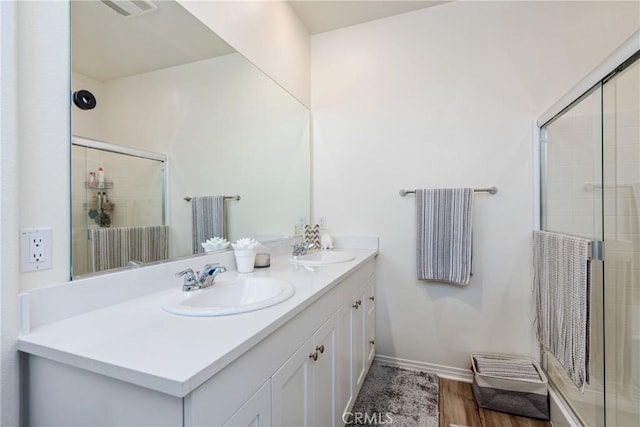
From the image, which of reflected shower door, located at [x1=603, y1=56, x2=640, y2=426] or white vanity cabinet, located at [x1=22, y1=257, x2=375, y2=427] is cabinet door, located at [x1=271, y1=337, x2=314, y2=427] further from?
reflected shower door, located at [x1=603, y1=56, x2=640, y2=426]

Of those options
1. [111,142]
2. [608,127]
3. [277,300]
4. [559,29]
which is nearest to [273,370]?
[277,300]

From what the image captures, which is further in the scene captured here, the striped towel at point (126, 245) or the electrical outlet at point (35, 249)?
the striped towel at point (126, 245)

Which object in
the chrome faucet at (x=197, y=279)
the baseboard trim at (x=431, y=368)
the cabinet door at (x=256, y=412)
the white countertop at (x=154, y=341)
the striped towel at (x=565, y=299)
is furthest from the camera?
the baseboard trim at (x=431, y=368)

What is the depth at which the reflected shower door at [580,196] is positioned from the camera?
1.36 metres

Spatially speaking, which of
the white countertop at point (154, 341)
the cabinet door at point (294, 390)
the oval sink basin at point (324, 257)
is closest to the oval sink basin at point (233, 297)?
the white countertop at point (154, 341)

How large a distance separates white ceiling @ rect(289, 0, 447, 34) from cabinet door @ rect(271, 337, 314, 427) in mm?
2195

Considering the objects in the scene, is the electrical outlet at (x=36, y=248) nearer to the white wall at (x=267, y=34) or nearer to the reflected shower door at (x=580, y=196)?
the white wall at (x=267, y=34)

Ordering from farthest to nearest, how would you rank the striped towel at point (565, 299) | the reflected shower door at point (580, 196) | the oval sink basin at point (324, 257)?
the oval sink basin at point (324, 257) → the reflected shower door at point (580, 196) → the striped towel at point (565, 299)

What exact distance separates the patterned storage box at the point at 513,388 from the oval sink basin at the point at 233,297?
1427mm

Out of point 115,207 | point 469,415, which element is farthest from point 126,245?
point 469,415

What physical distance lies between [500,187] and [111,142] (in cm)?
211

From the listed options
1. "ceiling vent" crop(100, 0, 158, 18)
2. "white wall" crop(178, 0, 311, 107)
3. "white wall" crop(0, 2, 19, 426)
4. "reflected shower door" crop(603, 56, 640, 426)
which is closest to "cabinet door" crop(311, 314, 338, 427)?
"white wall" crop(0, 2, 19, 426)

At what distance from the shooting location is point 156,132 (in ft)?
3.83

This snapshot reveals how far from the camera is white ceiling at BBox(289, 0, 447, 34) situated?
6.86ft
